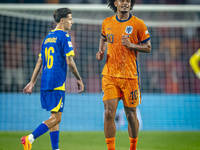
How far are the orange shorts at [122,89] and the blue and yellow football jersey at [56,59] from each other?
527 millimetres

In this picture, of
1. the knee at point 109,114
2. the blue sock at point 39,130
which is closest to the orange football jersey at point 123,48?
the knee at point 109,114

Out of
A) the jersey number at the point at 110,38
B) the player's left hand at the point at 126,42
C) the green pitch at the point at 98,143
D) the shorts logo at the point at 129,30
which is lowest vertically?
the green pitch at the point at 98,143

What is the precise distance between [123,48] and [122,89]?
0.49 m

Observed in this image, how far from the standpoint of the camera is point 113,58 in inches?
137

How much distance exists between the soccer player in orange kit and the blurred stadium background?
3.62m

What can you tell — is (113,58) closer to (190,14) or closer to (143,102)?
(143,102)

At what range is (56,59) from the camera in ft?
11.4

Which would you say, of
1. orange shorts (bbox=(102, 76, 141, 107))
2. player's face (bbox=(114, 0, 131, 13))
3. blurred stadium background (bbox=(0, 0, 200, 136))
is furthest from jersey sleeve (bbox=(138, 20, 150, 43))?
blurred stadium background (bbox=(0, 0, 200, 136))

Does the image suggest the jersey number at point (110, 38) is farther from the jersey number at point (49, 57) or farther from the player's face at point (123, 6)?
the jersey number at point (49, 57)

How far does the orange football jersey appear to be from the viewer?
3.45m

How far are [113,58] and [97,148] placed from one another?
1712mm

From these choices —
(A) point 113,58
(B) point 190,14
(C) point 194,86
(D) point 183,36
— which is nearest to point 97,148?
(A) point 113,58

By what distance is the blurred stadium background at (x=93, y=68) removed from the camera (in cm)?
776

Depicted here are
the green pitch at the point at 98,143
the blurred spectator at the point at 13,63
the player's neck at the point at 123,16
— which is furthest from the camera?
the blurred spectator at the point at 13,63
